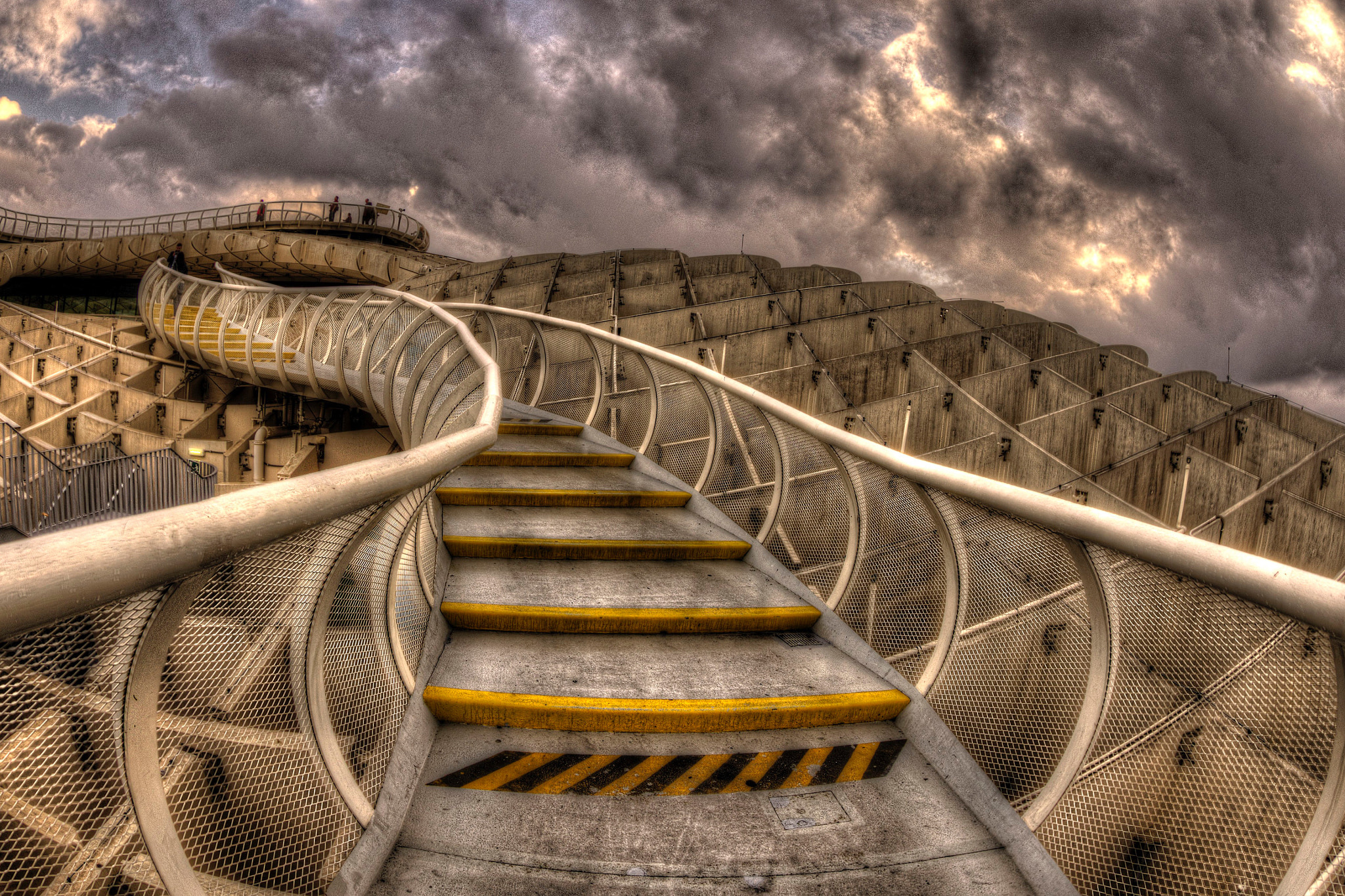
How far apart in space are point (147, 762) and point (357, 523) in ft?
1.76

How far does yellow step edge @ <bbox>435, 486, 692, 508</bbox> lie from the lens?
380 cm

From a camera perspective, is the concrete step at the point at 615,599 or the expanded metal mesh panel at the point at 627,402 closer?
the concrete step at the point at 615,599

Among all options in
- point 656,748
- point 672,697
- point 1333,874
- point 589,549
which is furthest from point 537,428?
point 1333,874

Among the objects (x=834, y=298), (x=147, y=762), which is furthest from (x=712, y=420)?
(x=834, y=298)

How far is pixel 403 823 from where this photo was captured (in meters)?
1.77

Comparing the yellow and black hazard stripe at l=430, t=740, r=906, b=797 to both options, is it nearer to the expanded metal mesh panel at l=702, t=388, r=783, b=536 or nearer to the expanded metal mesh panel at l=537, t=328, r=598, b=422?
the expanded metal mesh panel at l=702, t=388, r=783, b=536

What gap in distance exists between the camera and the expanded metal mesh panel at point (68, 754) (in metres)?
0.76

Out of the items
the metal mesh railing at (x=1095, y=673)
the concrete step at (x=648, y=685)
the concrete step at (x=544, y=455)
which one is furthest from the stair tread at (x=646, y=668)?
the concrete step at (x=544, y=455)

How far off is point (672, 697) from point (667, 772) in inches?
10.4

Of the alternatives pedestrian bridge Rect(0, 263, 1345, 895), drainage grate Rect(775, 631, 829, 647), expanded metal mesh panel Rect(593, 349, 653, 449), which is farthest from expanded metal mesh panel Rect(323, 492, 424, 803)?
expanded metal mesh panel Rect(593, 349, 653, 449)

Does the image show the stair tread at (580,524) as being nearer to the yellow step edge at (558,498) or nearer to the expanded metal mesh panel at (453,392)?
the yellow step edge at (558,498)

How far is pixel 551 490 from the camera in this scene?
391 cm

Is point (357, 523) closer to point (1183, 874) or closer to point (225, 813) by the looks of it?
point (225, 813)

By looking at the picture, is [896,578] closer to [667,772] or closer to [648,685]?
[648,685]
